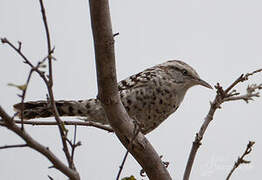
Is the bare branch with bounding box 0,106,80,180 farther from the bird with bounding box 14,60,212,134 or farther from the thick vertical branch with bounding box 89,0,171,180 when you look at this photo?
the bird with bounding box 14,60,212,134

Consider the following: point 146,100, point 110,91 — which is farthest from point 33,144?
point 146,100

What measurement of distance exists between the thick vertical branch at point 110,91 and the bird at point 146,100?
2.72 ft

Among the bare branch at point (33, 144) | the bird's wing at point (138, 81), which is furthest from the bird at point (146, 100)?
the bare branch at point (33, 144)

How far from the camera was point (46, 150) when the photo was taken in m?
0.98

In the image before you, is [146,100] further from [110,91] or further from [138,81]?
[110,91]

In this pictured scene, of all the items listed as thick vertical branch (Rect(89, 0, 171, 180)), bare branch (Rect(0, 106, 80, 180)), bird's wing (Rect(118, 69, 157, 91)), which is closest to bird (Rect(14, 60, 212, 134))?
bird's wing (Rect(118, 69, 157, 91))

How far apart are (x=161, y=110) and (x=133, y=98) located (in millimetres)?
206

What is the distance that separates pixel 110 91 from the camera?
1546 mm

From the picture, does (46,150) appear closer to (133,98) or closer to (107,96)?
(107,96)

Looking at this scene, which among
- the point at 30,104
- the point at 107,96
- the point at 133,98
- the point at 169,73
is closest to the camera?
the point at 107,96

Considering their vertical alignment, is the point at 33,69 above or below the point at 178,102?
below

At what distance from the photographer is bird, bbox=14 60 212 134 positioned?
2.66 meters

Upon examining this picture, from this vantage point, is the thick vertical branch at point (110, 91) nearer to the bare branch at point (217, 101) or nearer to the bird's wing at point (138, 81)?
the bare branch at point (217, 101)

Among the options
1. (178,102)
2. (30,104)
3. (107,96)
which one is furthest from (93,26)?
(178,102)
